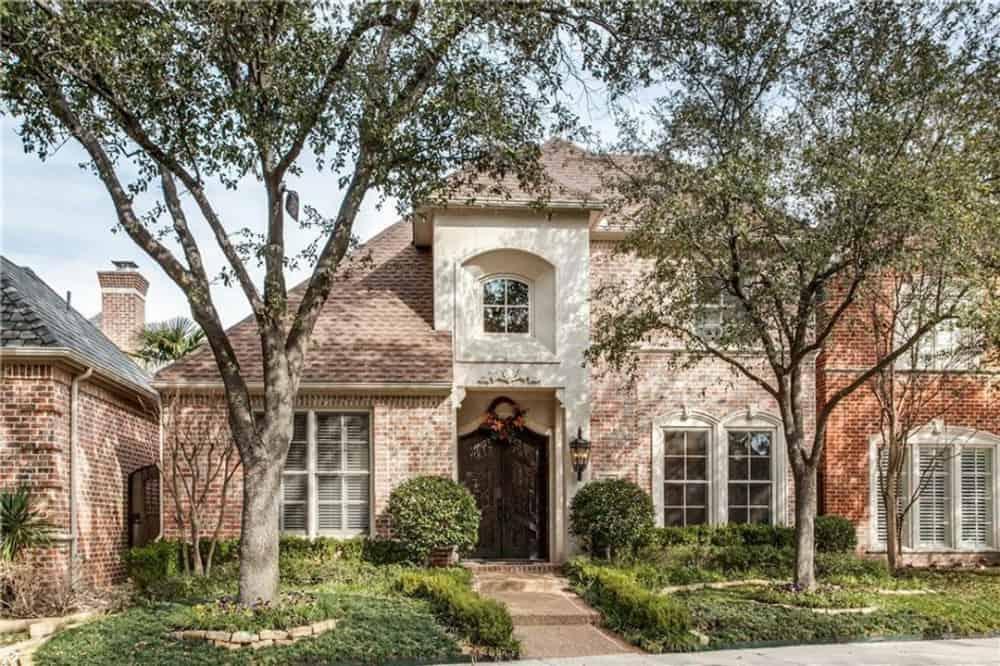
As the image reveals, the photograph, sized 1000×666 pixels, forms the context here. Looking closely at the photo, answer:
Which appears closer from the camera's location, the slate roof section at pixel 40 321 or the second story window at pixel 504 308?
the slate roof section at pixel 40 321

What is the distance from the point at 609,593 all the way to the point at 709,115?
646 cm

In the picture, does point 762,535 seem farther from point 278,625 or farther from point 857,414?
point 278,625

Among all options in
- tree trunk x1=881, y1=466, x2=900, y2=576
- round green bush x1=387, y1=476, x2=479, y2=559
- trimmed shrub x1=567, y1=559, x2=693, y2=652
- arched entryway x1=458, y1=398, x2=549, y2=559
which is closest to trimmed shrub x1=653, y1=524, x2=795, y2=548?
tree trunk x1=881, y1=466, x2=900, y2=576

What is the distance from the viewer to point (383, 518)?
14773 mm

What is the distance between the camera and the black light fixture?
607 inches

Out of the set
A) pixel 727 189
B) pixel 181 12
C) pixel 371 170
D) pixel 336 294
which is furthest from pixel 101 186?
pixel 727 189

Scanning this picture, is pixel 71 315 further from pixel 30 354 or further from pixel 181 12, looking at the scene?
pixel 181 12

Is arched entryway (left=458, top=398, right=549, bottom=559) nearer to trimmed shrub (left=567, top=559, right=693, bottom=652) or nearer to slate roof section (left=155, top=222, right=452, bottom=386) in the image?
slate roof section (left=155, top=222, right=452, bottom=386)

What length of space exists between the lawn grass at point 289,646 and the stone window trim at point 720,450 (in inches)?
255

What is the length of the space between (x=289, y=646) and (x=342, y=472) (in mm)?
5801

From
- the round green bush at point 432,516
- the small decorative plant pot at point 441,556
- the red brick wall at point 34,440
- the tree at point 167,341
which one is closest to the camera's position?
the red brick wall at point 34,440

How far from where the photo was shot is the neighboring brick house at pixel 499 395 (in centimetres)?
1501

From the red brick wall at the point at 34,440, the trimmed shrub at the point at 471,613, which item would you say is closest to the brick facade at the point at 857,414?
the trimmed shrub at the point at 471,613

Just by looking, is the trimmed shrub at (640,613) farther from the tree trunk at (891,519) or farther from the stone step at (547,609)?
the tree trunk at (891,519)
